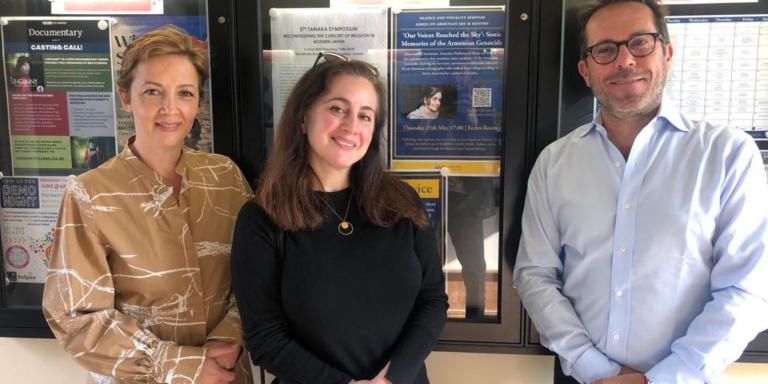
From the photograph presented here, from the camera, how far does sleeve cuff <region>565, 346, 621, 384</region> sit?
4.60ft

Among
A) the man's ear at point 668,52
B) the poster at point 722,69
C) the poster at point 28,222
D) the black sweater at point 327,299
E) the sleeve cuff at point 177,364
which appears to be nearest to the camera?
the black sweater at point 327,299

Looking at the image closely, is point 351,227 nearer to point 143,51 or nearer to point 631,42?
point 143,51

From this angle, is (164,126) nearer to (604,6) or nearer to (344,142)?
(344,142)

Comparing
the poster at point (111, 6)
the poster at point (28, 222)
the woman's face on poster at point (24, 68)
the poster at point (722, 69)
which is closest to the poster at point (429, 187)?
the poster at point (722, 69)

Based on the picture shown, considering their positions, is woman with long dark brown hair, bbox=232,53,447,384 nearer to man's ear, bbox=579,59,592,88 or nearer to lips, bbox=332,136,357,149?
lips, bbox=332,136,357,149

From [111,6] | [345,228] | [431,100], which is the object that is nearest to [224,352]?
[345,228]

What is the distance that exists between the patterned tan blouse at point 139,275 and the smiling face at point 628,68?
1178 mm

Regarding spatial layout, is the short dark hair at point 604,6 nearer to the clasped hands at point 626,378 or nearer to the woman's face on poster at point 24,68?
the clasped hands at point 626,378

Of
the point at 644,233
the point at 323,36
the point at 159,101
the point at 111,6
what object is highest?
the point at 111,6

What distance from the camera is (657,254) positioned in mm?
1376

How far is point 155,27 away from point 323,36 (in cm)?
59

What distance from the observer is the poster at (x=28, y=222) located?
187 cm

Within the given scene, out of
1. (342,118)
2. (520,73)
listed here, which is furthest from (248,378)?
(520,73)

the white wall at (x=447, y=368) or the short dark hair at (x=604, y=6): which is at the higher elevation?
the short dark hair at (x=604, y=6)
